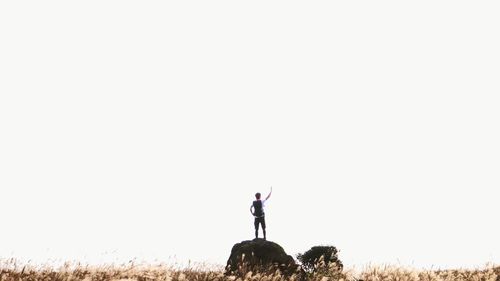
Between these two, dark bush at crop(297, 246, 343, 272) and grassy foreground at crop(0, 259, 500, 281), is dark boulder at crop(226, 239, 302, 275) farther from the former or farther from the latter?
dark bush at crop(297, 246, 343, 272)

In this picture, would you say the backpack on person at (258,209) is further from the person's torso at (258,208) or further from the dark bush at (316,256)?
the dark bush at (316,256)

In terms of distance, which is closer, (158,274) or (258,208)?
(158,274)

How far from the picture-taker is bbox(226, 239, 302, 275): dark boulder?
16625 mm

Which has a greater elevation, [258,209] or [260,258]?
[258,209]

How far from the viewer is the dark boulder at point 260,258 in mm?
16625

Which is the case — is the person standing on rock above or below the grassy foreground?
above

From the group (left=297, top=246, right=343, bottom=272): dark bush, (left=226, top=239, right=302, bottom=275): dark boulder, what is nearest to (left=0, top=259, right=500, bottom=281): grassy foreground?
(left=226, top=239, right=302, bottom=275): dark boulder

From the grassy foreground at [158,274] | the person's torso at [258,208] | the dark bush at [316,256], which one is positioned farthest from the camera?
the dark bush at [316,256]

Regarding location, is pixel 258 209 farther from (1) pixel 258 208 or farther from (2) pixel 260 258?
(2) pixel 260 258

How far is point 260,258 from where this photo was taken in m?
16.9

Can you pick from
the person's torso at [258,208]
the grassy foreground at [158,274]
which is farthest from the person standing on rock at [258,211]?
the grassy foreground at [158,274]

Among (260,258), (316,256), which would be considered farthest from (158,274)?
(316,256)

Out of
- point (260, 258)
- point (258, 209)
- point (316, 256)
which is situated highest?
point (258, 209)

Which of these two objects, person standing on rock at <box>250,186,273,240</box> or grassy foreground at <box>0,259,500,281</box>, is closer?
grassy foreground at <box>0,259,500,281</box>
